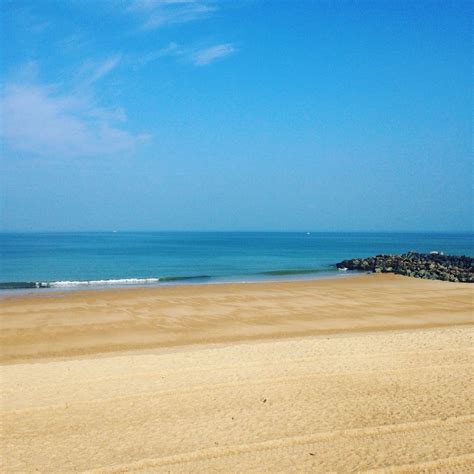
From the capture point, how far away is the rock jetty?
114 feet

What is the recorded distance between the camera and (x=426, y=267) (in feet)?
132

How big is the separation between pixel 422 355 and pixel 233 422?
585 centimetres

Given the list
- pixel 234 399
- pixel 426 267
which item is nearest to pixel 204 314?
pixel 234 399

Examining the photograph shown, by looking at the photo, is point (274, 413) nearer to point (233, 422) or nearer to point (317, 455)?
point (233, 422)

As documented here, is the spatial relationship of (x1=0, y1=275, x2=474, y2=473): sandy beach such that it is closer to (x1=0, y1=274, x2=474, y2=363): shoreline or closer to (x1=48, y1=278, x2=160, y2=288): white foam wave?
(x1=0, y1=274, x2=474, y2=363): shoreline

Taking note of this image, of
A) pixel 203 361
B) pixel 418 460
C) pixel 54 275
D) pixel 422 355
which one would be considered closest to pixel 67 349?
pixel 203 361

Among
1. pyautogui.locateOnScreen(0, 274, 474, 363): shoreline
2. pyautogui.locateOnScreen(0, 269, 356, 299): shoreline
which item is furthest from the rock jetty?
pyautogui.locateOnScreen(0, 274, 474, 363): shoreline

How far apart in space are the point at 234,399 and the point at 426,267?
34.7 m

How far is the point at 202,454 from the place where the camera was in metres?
6.85

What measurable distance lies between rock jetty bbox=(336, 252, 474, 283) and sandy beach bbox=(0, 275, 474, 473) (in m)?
18.2

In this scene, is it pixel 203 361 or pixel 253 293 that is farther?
pixel 253 293

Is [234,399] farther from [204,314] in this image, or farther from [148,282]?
[148,282]

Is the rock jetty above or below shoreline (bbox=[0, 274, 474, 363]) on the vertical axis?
above

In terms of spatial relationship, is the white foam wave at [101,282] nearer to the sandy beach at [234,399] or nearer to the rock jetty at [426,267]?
the sandy beach at [234,399]
